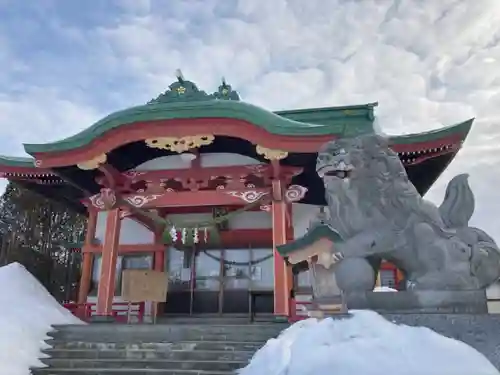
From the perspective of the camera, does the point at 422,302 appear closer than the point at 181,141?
Yes

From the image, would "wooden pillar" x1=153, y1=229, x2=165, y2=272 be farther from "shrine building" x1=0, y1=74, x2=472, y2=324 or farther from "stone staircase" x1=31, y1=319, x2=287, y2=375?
"stone staircase" x1=31, y1=319, x2=287, y2=375

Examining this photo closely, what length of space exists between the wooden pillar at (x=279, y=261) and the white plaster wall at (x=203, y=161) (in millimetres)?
1344

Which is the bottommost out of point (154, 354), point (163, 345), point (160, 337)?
point (154, 354)

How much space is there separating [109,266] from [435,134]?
7473mm

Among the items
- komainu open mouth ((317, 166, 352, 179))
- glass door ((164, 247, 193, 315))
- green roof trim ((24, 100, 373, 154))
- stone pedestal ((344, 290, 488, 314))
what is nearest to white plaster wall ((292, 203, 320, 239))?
green roof trim ((24, 100, 373, 154))

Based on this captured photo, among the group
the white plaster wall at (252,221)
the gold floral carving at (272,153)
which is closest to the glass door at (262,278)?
the white plaster wall at (252,221)

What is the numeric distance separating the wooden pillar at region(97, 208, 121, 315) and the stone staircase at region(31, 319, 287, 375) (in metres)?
1.33

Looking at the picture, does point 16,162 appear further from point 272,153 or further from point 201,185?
point 272,153

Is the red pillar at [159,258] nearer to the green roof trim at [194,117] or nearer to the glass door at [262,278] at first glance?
the glass door at [262,278]

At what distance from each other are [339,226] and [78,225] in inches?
859

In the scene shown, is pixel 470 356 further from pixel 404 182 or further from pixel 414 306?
pixel 404 182

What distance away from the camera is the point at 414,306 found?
375cm

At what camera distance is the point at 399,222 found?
407 centimetres

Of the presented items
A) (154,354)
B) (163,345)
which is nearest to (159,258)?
(163,345)
